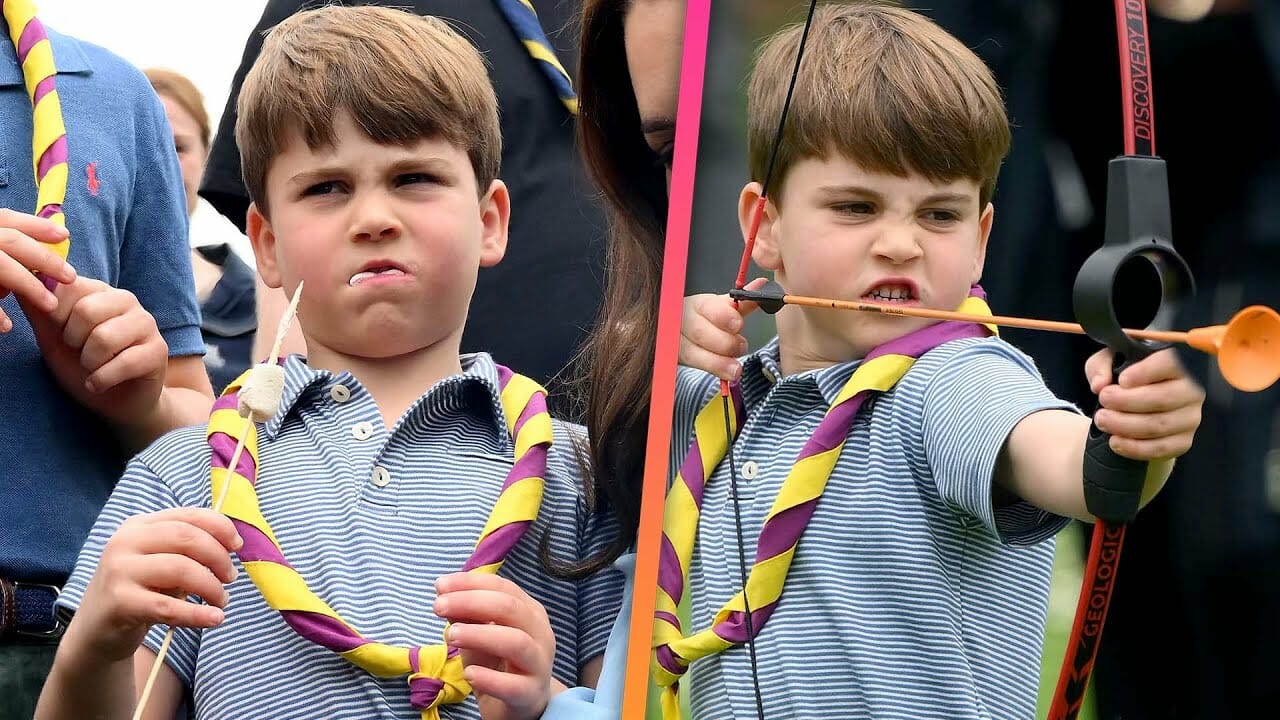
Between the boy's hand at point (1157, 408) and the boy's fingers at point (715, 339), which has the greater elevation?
the boy's hand at point (1157, 408)

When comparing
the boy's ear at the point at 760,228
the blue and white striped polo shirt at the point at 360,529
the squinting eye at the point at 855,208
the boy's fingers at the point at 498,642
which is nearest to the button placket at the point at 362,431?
the blue and white striped polo shirt at the point at 360,529

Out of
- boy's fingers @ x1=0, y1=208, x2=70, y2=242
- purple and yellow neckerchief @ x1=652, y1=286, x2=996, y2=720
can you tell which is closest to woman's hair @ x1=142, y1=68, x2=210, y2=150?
boy's fingers @ x1=0, y1=208, x2=70, y2=242

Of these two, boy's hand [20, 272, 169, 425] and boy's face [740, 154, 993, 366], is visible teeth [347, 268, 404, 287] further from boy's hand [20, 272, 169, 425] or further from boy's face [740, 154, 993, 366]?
boy's face [740, 154, 993, 366]

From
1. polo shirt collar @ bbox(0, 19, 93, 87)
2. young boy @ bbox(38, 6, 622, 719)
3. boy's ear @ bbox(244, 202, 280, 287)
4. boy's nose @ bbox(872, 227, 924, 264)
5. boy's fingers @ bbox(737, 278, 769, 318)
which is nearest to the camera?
boy's nose @ bbox(872, 227, 924, 264)

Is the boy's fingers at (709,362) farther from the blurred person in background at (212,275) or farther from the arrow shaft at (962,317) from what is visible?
the blurred person in background at (212,275)

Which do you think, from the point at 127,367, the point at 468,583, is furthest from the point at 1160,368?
the point at 127,367

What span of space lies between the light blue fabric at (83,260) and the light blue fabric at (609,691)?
735 mm

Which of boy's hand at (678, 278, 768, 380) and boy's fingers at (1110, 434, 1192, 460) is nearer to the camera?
boy's fingers at (1110, 434, 1192, 460)

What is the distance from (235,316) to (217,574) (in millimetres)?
3237

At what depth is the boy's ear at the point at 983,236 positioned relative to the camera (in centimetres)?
127

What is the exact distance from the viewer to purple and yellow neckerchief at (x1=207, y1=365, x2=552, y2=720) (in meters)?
1.73

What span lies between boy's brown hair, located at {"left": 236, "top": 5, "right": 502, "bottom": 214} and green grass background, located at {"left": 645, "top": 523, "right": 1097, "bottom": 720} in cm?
103

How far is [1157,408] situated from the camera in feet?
3.73

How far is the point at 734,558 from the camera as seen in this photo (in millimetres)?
1404
